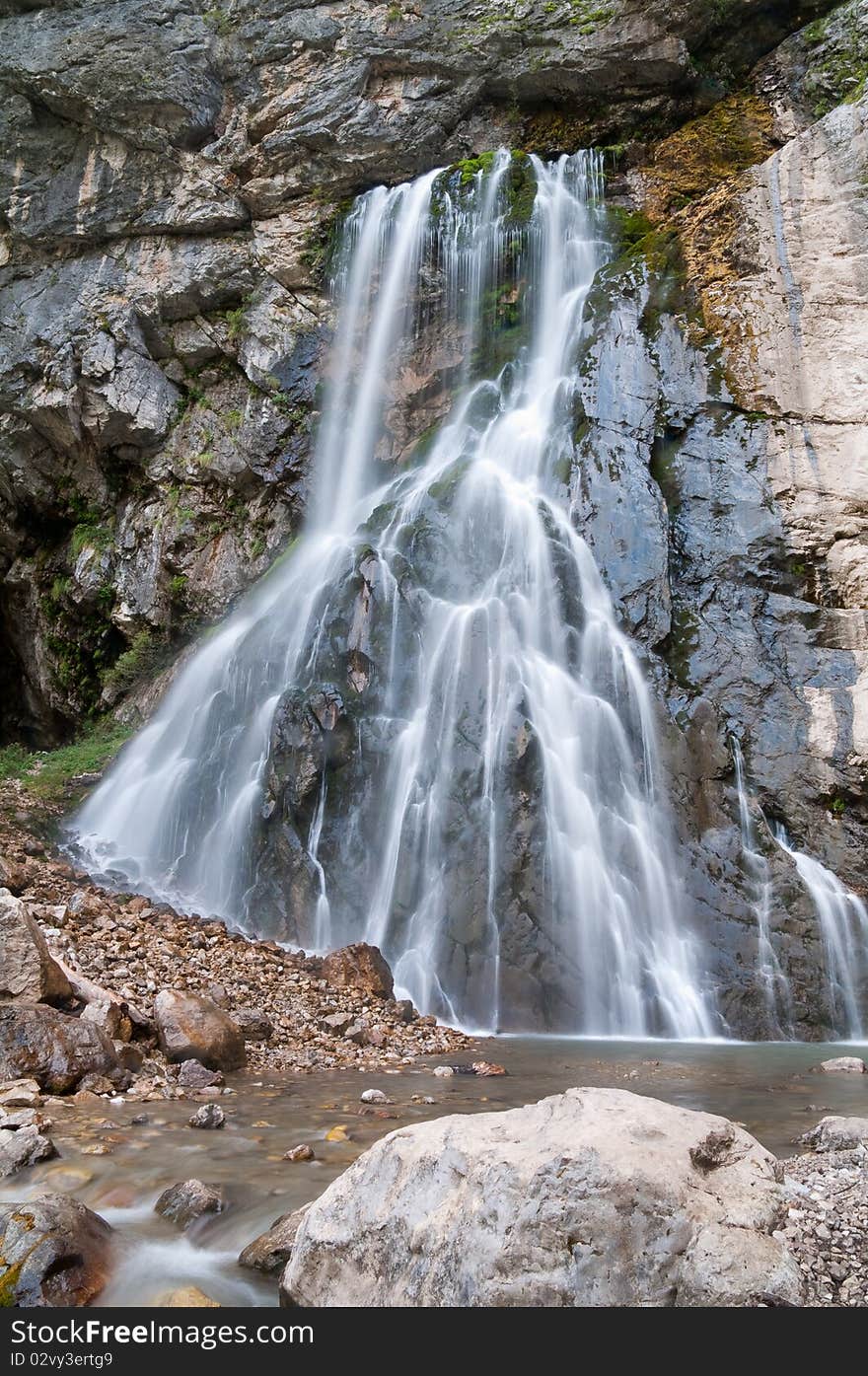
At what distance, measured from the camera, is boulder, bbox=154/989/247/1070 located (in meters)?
5.93

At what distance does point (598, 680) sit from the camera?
11766 mm

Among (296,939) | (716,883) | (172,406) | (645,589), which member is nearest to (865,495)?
(645,589)

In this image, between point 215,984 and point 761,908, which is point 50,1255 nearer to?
point 215,984

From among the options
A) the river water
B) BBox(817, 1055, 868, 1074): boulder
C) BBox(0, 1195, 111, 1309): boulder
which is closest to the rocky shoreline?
the river water

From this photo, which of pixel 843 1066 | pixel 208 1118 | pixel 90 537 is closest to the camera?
pixel 208 1118

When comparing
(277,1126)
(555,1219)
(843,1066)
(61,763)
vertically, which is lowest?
(843,1066)

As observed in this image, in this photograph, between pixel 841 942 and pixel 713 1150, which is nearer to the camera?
pixel 713 1150

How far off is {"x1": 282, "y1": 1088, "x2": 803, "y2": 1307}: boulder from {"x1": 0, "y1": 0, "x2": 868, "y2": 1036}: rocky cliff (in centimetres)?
1337

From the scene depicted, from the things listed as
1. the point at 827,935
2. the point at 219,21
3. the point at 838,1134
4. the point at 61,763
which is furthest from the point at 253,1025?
the point at 219,21

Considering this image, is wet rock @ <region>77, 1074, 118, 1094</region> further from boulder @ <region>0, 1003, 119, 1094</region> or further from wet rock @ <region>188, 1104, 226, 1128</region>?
wet rock @ <region>188, 1104, 226, 1128</region>

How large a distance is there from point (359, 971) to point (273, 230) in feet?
61.0

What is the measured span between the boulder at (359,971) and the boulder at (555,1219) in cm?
551

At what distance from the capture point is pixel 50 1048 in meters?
5.21

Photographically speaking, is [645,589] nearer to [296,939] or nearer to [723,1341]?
[296,939]
